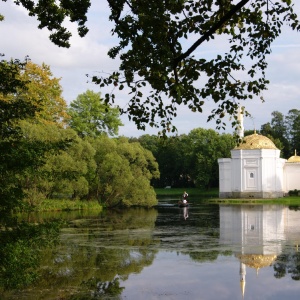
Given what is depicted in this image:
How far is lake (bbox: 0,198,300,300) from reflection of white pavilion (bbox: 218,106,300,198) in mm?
37218

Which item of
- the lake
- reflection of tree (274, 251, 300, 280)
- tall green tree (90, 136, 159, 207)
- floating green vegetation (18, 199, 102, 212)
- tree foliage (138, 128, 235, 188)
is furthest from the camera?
tree foliage (138, 128, 235, 188)

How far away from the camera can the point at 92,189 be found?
44500 millimetres

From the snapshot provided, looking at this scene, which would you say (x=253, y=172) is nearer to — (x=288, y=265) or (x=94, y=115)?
(x=94, y=115)

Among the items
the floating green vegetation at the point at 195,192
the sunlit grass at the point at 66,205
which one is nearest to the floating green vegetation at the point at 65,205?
the sunlit grass at the point at 66,205

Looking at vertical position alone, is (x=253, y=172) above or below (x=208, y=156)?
below

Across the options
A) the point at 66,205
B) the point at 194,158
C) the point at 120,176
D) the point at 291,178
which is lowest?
the point at 66,205

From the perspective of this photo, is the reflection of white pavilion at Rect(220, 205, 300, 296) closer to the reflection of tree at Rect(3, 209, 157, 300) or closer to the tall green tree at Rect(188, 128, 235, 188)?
the reflection of tree at Rect(3, 209, 157, 300)

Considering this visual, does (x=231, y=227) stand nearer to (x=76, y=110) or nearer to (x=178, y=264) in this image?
(x=178, y=264)

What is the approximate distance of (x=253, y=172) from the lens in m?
61.2

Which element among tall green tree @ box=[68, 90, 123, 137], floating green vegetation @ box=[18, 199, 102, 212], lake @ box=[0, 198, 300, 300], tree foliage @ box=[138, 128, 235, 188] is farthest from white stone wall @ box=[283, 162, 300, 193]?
lake @ box=[0, 198, 300, 300]

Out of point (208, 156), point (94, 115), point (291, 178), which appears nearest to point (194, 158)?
point (208, 156)

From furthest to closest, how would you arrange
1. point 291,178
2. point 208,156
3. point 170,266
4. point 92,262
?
point 208,156 < point 291,178 < point 92,262 < point 170,266

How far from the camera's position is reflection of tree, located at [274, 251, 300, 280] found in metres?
13.6

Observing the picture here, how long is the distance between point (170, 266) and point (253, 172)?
47694 millimetres
